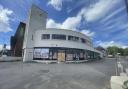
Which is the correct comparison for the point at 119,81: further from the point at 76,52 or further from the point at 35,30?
the point at 35,30

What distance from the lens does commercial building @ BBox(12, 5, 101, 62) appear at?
29.2 meters

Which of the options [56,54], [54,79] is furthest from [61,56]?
[54,79]

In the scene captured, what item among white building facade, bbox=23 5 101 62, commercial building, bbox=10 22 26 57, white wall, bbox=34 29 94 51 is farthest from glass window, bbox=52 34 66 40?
commercial building, bbox=10 22 26 57

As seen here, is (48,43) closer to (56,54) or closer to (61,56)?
(56,54)

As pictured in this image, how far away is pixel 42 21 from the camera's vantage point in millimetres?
33625

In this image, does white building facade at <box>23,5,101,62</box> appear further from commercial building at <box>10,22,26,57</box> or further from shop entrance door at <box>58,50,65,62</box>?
commercial building at <box>10,22,26,57</box>

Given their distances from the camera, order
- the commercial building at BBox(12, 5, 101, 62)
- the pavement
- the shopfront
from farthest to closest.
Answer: the commercial building at BBox(12, 5, 101, 62)
the shopfront
the pavement

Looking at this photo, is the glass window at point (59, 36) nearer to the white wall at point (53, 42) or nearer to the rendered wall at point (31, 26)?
the white wall at point (53, 42)

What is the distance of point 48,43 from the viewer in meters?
29.5

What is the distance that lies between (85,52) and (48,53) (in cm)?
1030

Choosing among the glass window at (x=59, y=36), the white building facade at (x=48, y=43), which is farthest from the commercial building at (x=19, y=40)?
the glass window at (x=59, y=36)

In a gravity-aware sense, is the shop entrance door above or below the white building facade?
below

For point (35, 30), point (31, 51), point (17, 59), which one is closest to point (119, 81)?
point (31, 51)

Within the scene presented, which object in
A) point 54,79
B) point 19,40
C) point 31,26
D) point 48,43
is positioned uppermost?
point 31,26
